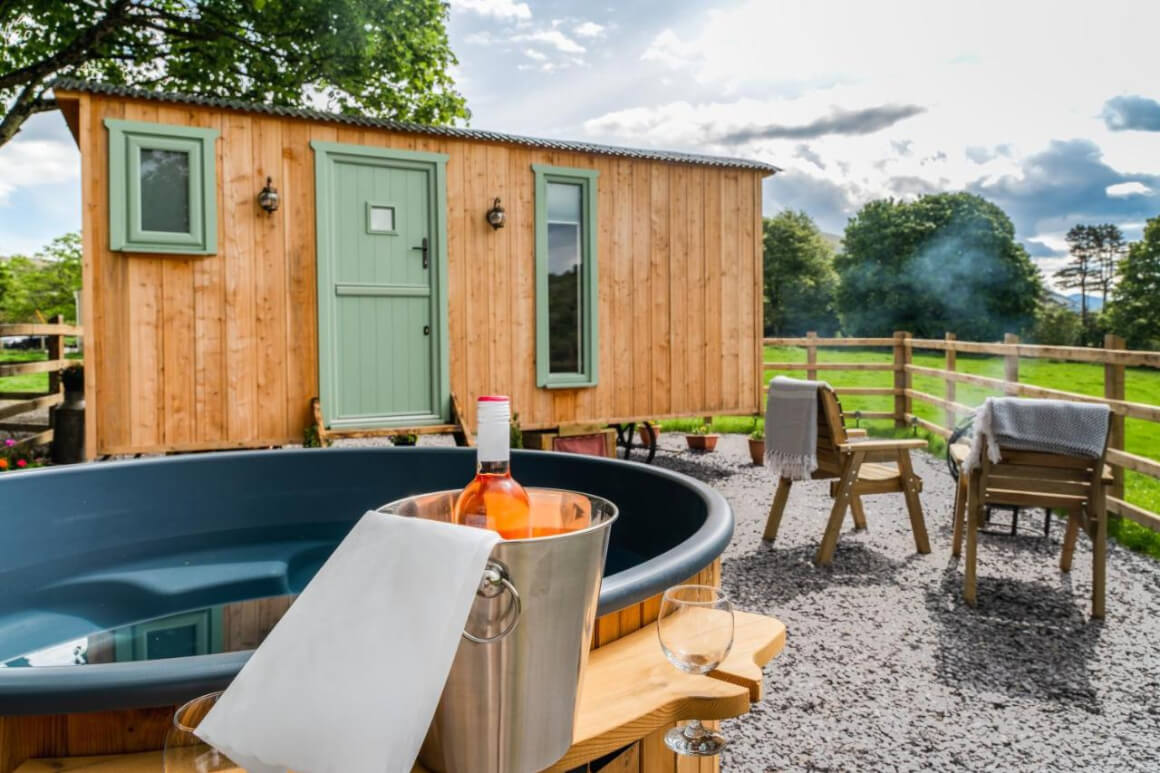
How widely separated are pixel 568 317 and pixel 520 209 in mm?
1116

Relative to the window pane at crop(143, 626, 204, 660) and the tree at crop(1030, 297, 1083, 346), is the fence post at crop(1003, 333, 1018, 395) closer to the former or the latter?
the window pane at crop(143, 626, 204, 660)

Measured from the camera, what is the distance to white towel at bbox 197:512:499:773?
800 millimetres

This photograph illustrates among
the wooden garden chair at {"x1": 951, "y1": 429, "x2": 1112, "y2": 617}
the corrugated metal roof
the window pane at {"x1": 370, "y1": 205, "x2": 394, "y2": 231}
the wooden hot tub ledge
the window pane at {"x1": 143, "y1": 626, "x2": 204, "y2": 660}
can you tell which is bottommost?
the window pane at {"x1": 143, "y1": 626, "x2": 204, "y2": 660}

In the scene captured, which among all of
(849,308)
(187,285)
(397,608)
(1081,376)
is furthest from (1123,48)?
(397,608)

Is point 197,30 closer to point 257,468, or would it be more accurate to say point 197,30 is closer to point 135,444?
point 135,444

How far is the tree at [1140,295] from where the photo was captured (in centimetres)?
2795

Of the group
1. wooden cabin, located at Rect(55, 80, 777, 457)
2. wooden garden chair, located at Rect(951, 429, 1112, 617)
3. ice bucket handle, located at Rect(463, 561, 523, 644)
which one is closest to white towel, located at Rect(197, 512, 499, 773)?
ice bucket handle, located at Rect(463, 561, 523, 644)

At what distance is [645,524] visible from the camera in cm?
296

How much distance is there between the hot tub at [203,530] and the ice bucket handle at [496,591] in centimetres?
90

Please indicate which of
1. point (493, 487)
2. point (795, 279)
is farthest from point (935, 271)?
point (493, 487)

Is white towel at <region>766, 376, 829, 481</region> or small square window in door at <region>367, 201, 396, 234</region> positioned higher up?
small square window in door at <region>367, 201, 396, 234</region>

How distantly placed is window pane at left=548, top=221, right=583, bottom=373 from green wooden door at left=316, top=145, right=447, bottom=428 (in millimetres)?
1126

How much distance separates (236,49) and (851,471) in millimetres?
11733

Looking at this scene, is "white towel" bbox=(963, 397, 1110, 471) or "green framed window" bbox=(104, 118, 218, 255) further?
"green framed window" bbox=(104, 118, 218, 255)
